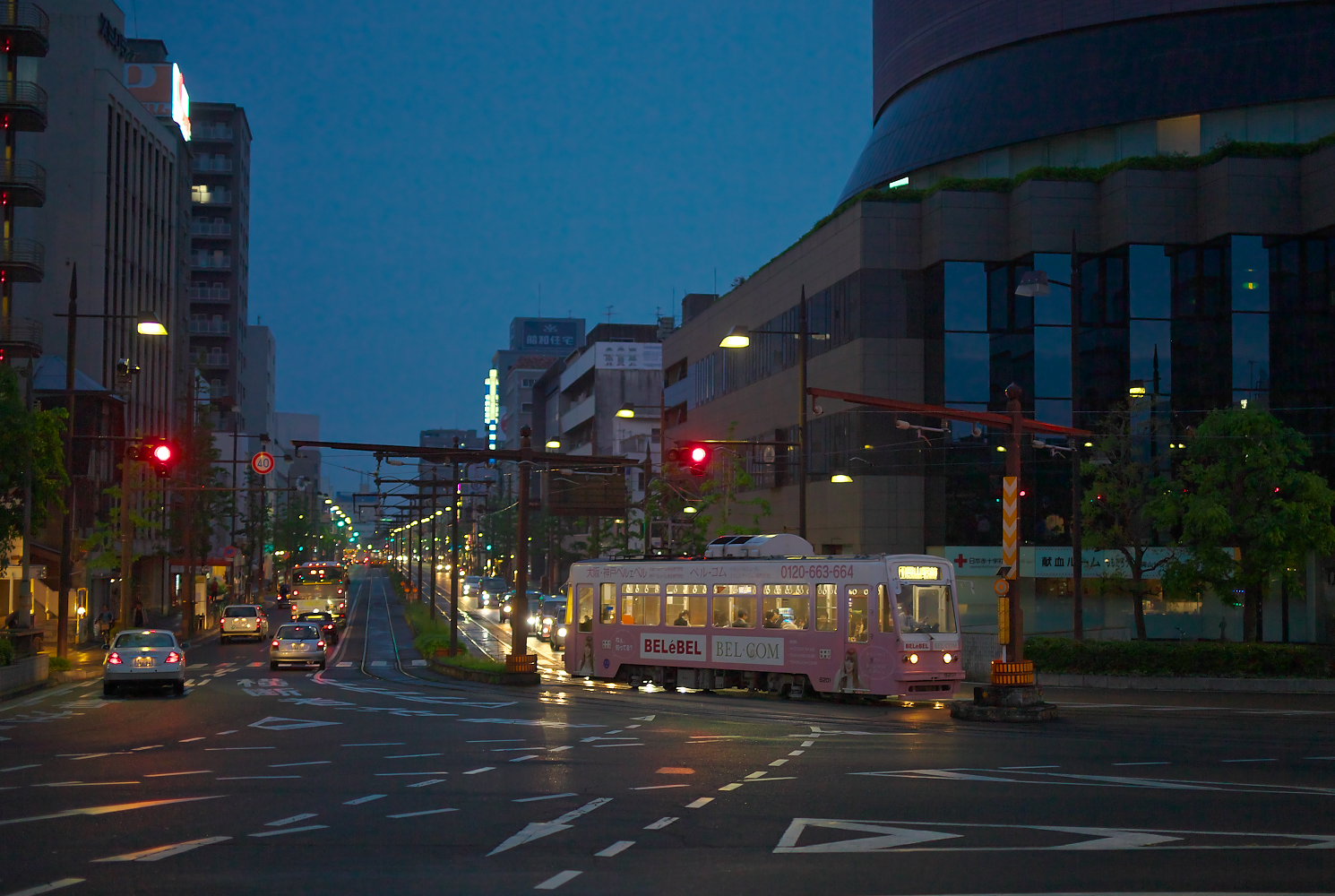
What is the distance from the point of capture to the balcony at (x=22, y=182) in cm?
5800

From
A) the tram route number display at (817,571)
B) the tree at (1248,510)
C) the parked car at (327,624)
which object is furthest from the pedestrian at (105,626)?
the tree at (1248,510)

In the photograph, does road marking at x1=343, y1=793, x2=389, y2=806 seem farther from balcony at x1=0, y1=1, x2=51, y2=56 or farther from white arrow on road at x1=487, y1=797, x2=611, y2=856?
balcony at x1=0, y1=1, x2=51, y2=56

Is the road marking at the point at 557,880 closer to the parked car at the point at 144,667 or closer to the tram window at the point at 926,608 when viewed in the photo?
the tram window at the point at 926,608

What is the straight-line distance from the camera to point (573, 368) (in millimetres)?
128125

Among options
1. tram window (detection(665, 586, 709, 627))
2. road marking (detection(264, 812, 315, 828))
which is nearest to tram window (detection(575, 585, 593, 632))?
tram window (detection(665, 586, 709, 627))

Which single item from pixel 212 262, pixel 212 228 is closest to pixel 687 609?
pixel 212 262

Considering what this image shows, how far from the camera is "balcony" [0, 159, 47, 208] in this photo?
2283 inches

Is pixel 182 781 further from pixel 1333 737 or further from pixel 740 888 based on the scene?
pixel 1333 737

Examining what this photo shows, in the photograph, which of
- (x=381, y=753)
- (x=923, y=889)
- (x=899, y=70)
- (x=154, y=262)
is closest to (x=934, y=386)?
(x=899, y=70)

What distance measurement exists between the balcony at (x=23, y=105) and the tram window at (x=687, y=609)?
130ft

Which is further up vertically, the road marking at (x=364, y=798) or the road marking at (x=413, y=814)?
the road marking at (x=413, y=814)

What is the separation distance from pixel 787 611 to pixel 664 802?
56.3 feet

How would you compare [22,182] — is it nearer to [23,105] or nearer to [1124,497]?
[23,105]

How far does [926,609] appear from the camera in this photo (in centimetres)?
3016
